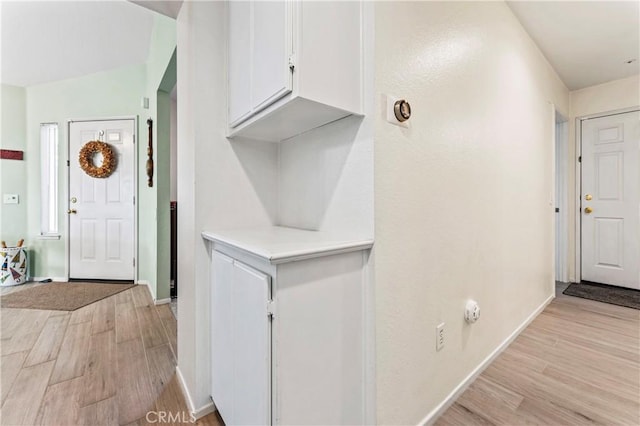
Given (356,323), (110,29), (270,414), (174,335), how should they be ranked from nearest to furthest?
(270,414), (356,323), (174,335), (110,29)

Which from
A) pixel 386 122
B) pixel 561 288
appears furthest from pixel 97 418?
pixel 561 288

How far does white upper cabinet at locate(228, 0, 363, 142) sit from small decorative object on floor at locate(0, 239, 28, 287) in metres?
4.18

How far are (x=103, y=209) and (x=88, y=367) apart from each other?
259 centimetres

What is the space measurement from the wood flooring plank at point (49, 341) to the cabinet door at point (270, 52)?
7.18 ft

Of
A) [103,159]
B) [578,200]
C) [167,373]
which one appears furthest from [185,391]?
[578,200]

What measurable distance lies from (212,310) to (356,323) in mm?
732

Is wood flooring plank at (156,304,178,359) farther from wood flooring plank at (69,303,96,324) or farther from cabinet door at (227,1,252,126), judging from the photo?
cabinet door at (227,1,252,126)

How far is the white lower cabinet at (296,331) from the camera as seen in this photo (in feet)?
2.84

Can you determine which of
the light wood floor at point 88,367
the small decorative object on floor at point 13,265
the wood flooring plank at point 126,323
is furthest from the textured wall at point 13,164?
the wood flooring plank at point 126,323

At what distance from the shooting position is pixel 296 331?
886mm

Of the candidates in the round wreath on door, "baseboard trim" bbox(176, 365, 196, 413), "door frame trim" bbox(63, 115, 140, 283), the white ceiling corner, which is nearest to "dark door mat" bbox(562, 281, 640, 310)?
"baseboard trim" bbox(176, 365, 196, 413)

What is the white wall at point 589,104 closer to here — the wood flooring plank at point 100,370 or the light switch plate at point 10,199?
the wood flooring plank at point 100,370

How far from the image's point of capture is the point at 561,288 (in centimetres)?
331

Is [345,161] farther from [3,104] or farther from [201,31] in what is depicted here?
[3,104]
